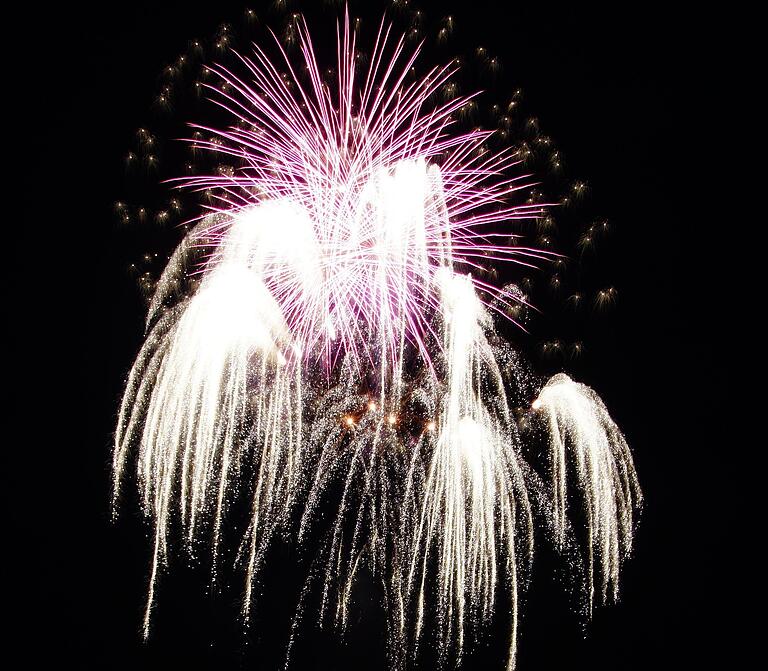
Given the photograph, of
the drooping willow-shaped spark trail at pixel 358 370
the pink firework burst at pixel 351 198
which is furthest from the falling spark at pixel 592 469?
the pink firework burst at pixel 351 198

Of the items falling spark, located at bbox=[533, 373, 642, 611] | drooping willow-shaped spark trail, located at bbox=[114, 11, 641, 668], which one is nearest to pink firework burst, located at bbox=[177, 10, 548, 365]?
drooping willow-shaped spark trail, located at bbox=[114, 11, 641, 668]

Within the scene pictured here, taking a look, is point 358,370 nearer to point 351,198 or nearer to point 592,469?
point 351,198

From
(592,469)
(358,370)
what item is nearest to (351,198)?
(358,370)

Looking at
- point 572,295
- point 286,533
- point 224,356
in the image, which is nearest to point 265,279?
point 224,356

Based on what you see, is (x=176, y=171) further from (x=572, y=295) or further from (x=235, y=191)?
(x=572, y=295)

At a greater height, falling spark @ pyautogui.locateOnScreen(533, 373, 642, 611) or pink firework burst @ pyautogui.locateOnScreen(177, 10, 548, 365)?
pink firework burst @ pyautogui.locateOnScreen(177, 10, 548, 365)

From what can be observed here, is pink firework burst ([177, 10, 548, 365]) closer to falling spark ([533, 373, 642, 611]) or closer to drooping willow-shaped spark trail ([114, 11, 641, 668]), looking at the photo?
drooping willow-shaped spark trail ([114, 11, 641, 668])

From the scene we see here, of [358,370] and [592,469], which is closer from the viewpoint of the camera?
[358,370]

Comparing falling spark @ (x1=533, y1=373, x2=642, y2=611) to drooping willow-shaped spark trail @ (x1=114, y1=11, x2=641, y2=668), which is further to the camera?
falling spark @ (x1=533, y1=373, x2=642, y2=611)
